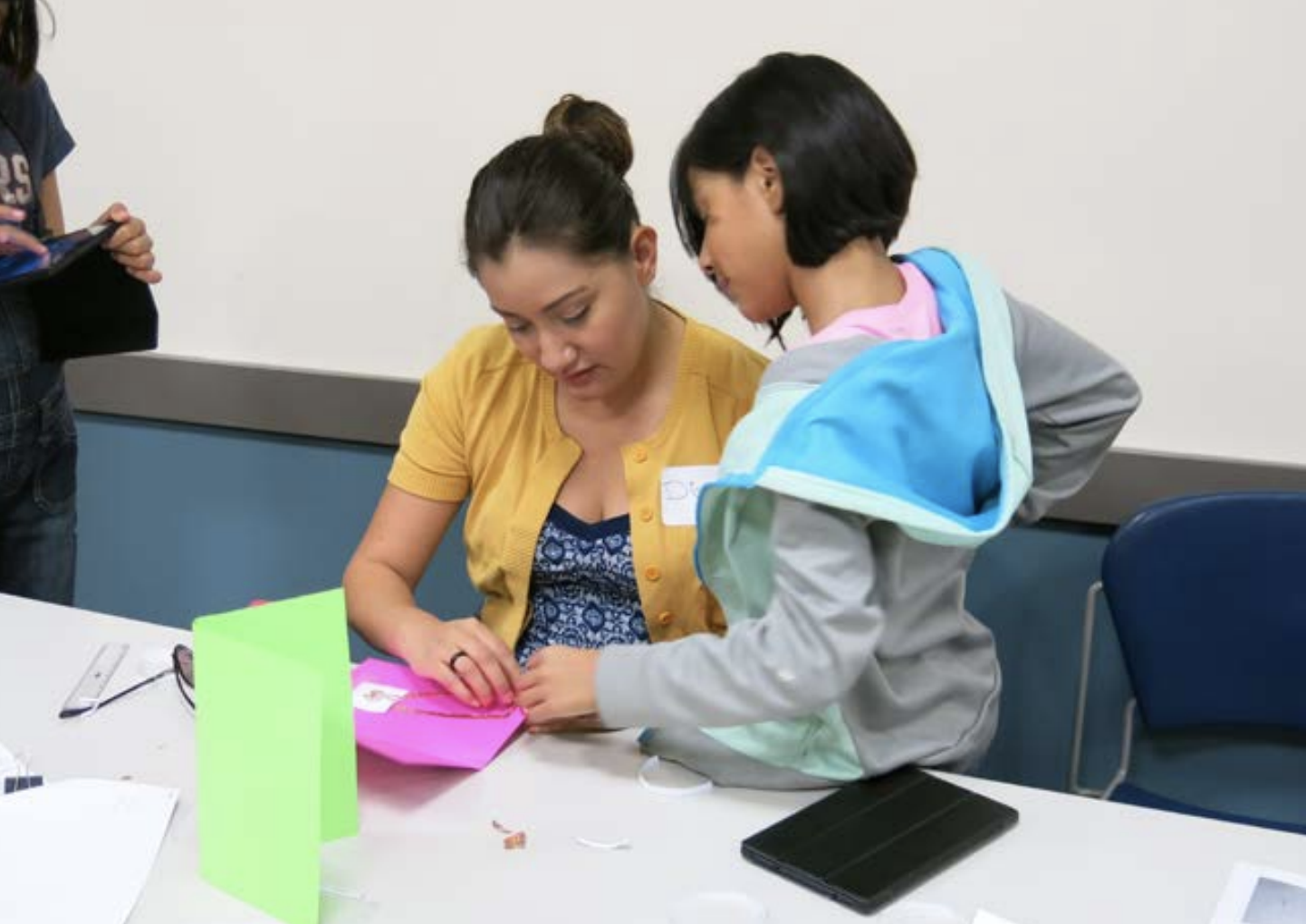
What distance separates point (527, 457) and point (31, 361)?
2.33ft

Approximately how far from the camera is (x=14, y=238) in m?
1.57

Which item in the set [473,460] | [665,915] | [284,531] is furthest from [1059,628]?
[284,531]

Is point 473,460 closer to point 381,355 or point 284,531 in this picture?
point 381,355

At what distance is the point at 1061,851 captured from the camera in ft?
3.59

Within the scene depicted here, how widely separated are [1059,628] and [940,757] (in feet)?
2.59

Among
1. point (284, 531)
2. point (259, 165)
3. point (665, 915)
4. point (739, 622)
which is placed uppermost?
point (259, 165)

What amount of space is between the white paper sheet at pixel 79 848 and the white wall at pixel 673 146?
3.84ft

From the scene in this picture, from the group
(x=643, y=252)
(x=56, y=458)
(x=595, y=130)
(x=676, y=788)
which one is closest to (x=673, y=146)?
(x=595, y=130)

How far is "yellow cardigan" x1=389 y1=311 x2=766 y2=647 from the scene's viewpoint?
1505mm

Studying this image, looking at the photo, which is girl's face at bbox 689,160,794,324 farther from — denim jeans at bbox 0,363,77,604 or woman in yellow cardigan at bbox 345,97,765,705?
denim jeans at bbox 0,363,77,604

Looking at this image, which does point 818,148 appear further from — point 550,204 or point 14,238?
point 14,238

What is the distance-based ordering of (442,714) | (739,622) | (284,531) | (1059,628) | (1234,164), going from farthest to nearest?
1. (284,531)
2. (1059,628)
3. (1234,164)
4. (442,714)
5. (739,622)

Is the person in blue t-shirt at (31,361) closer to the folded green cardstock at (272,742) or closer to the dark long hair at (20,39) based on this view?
the dark long hair at (20,39)

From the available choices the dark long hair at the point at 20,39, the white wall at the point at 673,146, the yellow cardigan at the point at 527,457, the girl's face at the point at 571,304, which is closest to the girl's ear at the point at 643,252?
the girl's face at the point at 571,304
